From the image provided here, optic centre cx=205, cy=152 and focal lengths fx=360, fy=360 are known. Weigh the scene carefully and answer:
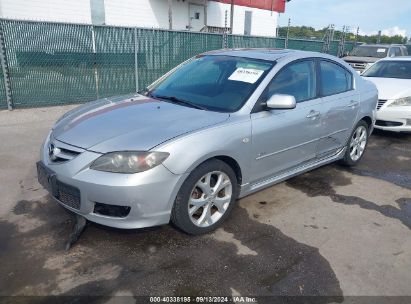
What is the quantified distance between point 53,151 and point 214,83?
1728 mm

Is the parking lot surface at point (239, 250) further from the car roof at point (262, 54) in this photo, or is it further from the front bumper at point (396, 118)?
the front bumper at point (396, 118)

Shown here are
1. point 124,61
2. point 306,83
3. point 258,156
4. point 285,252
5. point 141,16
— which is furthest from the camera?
point 141,16

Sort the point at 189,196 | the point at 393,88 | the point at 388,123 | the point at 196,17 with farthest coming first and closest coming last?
1. the point at 196,17
2. the point at 393,88
3. the point at 388,123
4. the point at 189,196

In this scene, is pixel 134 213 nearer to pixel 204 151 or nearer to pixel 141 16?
pixel 204 151

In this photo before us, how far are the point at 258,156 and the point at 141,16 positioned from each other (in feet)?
52.8

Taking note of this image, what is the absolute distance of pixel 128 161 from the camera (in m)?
2.74

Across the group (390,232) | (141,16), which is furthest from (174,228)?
(141,16)

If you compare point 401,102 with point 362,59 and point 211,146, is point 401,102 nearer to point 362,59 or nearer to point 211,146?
point 211,146

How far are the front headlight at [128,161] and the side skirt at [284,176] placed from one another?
3.59 ft

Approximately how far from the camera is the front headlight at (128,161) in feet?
8.96

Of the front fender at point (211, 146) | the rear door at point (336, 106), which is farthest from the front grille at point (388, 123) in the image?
the front fender at point (211, 146)

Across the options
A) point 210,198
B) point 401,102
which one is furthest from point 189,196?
point 401,102

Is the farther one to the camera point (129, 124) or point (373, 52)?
point (373, 52)

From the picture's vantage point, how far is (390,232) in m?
3.46
